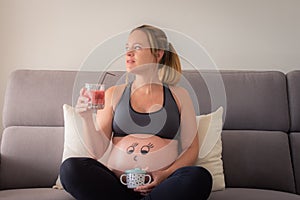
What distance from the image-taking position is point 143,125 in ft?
5.59

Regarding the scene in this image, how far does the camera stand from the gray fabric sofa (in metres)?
1.91

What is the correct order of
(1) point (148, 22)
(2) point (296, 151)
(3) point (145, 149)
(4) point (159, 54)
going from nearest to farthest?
(3) point (145, 149) → (4) point (159, 54) → (2) point (296, 151) → (1) point (148, 22)

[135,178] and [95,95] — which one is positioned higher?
[95,95]

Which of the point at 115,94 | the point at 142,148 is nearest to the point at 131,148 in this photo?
the point at 142,148

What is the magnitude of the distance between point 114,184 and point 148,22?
1.13m

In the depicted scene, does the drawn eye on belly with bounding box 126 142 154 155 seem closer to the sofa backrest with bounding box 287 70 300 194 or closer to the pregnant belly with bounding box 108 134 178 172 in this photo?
the pregnant belly with bounding box 108 134 178 172

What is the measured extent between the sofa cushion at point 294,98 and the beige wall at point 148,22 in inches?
12.4

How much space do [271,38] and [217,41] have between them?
29 cm

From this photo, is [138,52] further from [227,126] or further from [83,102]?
[227,126]

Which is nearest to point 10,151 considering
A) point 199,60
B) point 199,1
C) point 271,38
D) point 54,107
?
point 54,107

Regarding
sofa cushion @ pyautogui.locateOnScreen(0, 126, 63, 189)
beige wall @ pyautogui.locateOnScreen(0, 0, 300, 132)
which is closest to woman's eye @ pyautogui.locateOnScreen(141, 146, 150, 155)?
sofa cushion @ pyautogui.locateOnScreen(0, 126, 63, 189)

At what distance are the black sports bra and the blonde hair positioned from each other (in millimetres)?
107

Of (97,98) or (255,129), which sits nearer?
(97,98)

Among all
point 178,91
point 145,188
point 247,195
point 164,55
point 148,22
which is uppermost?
point 148,22
